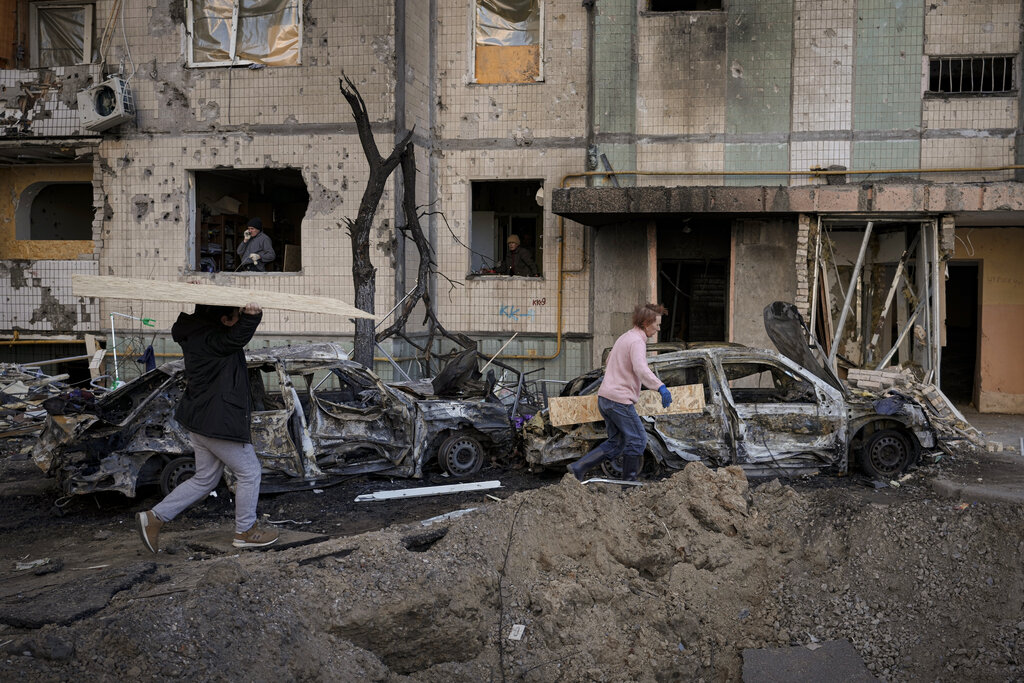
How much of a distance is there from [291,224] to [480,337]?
635cm

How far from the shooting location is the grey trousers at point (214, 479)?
20.5 ft

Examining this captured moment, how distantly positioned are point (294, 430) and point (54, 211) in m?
11.9

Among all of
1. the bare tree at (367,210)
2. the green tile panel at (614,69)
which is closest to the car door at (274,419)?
the bare tree at (367,210)

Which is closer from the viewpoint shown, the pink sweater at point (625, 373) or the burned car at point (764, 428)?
the pink sweater at point (625, 373)

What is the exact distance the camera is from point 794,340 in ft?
33.4

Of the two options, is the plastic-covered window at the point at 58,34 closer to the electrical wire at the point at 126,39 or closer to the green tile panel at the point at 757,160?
the electrical wire at the point at 126,39

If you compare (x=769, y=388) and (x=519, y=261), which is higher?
(x=519, y=261)

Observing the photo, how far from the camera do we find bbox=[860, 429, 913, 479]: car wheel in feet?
29.8

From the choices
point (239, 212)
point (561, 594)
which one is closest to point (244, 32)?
point (239, 212)

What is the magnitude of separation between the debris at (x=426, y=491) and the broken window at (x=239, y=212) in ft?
24.9

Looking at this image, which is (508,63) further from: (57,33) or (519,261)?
(57,33)

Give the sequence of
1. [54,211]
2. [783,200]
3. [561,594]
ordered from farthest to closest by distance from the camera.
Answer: [54,211] → [783,200] → [561,594]

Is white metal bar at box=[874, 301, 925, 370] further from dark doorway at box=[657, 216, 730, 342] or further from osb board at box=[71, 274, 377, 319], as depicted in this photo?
osb board at box=[71, 274, 377, 319]

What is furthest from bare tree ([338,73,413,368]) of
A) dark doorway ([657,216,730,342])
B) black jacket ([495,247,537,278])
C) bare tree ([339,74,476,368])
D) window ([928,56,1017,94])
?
window ([928,56,1017,94])
